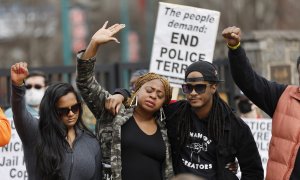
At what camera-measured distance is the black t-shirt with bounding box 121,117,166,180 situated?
681cm

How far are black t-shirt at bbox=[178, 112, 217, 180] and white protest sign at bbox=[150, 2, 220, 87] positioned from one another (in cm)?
290

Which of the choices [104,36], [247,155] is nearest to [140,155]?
[247,155]

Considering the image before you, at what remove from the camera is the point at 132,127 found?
272 inches

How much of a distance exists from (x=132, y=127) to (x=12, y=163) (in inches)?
118

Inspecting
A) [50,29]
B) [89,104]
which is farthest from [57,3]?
[89,104]

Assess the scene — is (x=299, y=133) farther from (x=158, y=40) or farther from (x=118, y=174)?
(x=158, y=40)

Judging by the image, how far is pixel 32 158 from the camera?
671 centimetres

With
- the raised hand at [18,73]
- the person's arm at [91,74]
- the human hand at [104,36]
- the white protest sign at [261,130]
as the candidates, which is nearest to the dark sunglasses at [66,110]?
the person's arm at [91,74]

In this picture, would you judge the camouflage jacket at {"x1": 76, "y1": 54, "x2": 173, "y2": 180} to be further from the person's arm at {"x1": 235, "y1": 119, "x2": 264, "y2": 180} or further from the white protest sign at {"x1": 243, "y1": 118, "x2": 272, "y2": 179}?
the white protest sign at {"x1": 243, "y1": 118, "x2": 272, "y2": 179}

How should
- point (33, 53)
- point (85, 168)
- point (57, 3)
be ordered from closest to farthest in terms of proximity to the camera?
point (85, 168) → point (33, 53) → point (57, 3)

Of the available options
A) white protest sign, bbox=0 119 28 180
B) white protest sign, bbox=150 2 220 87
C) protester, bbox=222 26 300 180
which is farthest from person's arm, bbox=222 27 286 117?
white protest sign, bbox=0 119 28 180

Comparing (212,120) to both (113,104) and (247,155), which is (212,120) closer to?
(247,155)

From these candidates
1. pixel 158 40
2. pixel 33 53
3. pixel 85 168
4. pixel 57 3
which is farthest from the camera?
pixel 57 3

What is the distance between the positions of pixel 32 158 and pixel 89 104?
603 millimetres
